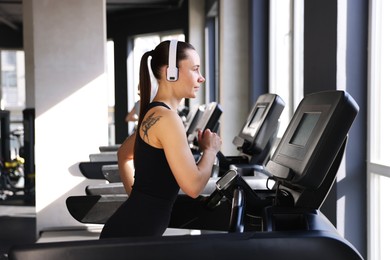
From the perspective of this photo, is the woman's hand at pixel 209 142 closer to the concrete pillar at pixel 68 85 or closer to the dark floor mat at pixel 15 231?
the dark floor mat at pixel 15 231

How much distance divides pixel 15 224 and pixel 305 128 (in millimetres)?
5460

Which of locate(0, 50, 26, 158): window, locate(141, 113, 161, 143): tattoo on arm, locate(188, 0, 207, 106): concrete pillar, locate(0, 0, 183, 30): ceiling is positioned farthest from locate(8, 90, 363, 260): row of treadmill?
locate(0, 50, 26, 158): window

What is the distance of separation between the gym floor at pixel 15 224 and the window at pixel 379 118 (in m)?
3.28

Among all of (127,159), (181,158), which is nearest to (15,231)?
(127,159)

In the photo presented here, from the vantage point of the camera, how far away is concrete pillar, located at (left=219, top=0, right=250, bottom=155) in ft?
20.6

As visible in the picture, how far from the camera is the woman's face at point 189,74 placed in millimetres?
2080

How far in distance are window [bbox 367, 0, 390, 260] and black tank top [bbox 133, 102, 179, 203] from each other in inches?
42.5

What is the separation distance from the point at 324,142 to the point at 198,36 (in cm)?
888

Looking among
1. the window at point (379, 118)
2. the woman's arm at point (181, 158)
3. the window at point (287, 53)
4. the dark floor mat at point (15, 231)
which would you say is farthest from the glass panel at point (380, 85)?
the dark floor mat at point (15, 231)

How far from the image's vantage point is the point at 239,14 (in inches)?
249

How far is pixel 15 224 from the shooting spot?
674cm

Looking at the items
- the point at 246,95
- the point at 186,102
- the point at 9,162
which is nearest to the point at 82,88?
the point at 246,95

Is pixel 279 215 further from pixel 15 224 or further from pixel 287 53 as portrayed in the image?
pixel 15 224

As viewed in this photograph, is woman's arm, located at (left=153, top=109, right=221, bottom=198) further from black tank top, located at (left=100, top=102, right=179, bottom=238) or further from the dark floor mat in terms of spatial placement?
the dark floor mat
